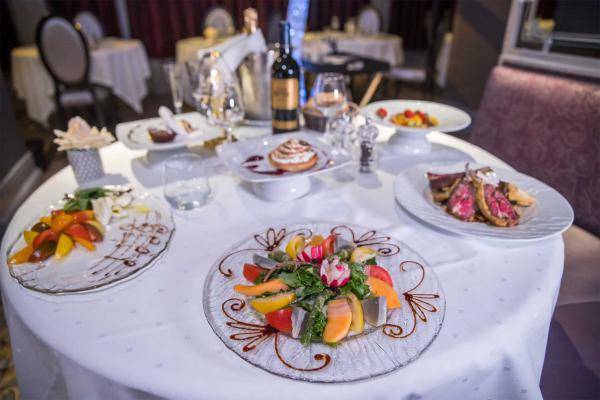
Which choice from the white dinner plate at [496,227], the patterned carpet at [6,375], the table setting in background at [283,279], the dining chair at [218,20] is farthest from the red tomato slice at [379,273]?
the dining chair at [218,20]

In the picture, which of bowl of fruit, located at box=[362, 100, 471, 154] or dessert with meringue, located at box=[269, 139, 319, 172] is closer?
dessert with meringue, located at box=[269, 139, 319, 172]

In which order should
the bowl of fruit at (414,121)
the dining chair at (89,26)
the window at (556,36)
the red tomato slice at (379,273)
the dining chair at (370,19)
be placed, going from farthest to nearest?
the dining chair at (370,19) → the dining chair at (89,26) → the window at (556,36) → the bowl of fruit at (414,121) → the red tomato slice at (379,273)

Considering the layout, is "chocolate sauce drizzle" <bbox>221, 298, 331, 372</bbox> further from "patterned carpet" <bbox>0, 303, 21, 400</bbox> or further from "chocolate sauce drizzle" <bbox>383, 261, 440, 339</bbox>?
"patterned carpet" <bbox>0, 303, 21, 400</bbox>

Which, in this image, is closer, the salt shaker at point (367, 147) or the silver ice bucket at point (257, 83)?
the salt shaker at point (367, 147)

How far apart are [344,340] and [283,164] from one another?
569mm

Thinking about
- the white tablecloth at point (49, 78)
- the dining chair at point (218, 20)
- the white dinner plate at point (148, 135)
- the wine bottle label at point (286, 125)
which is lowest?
the white tablecloth at point (49, 78)

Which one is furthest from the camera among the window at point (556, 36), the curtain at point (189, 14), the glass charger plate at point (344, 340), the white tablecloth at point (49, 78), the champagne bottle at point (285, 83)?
the curtain at point (189, 14)

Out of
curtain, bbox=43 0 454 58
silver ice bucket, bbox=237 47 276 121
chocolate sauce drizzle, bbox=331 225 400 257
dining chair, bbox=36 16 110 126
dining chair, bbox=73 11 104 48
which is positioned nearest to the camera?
chocolate sauce drizzle, bbox=331 225 400 257

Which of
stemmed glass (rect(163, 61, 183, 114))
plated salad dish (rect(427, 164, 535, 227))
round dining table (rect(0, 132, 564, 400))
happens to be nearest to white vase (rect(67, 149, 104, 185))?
round dining table (rect(0, 132, 564, 400))

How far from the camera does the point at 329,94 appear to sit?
141 cm

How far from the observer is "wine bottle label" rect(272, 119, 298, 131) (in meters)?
1.35

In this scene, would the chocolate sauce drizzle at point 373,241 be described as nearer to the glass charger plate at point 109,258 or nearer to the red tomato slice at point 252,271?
the red tomato slice at point 252,271

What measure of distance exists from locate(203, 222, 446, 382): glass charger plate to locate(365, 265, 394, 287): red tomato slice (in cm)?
2

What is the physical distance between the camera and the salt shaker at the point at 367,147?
1230 mm
